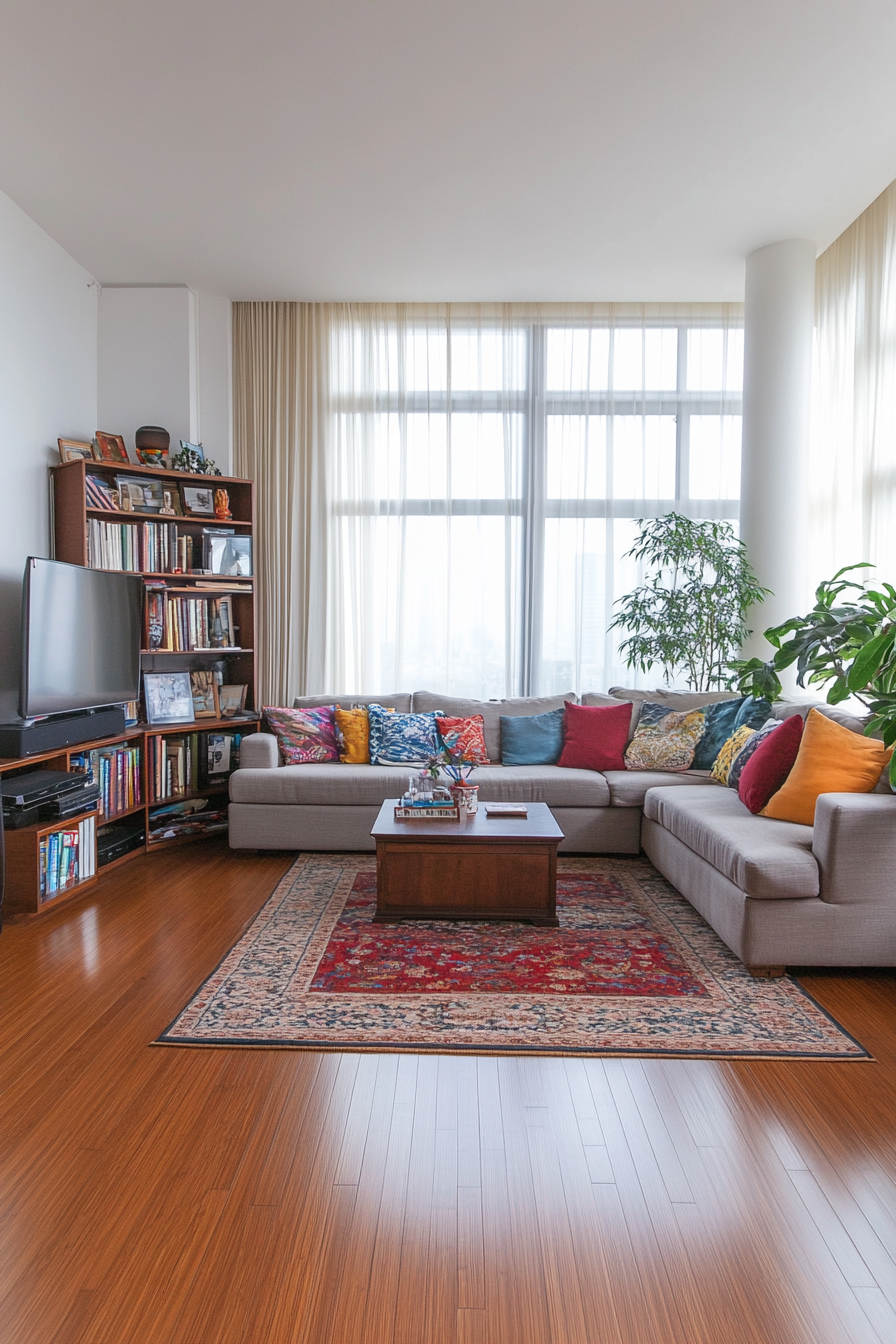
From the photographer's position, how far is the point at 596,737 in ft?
16.3

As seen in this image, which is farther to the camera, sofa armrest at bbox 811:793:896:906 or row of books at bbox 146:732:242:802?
row of books at bbox 146:732:242:802

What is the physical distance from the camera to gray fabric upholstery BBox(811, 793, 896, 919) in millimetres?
2936

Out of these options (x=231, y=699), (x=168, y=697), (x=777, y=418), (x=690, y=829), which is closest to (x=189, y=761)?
(x=168, y=697)

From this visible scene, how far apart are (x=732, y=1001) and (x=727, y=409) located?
425 centimetres

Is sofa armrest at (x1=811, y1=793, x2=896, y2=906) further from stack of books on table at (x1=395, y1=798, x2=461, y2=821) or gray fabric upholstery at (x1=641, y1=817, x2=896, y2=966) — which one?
stack of books on table at (x1=395, y1=798, x2=461, y2=821)

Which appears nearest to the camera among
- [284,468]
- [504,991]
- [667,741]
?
[504,991]

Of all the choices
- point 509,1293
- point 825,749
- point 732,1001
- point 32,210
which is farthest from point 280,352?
point 509,1293

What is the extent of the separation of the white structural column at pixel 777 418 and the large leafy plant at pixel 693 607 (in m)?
0.16

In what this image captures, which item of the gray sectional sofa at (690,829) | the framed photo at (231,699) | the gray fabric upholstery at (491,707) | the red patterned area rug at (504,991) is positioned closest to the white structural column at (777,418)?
the gray sectional sofa at (690,829)

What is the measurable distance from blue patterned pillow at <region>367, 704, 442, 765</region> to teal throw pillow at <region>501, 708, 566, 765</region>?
42cm

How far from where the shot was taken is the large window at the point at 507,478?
583 centimetres

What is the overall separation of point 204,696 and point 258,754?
29.2 inches

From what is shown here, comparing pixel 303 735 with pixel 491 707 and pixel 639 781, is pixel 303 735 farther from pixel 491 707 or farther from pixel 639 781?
pixel 639 781

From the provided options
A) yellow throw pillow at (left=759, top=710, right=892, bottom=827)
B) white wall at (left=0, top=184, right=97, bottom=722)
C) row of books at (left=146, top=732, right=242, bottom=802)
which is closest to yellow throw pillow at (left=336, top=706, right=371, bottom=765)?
row of books at (left=146, top=732, right=242, bottom=802)
